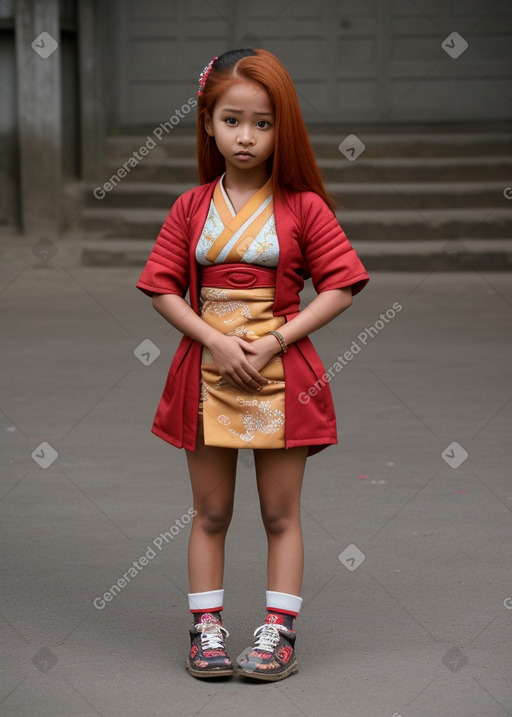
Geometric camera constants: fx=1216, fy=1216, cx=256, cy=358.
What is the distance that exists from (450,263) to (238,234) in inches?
318

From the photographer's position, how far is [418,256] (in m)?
10.9

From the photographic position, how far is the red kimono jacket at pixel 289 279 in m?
3.09

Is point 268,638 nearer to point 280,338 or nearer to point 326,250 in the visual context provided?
point 280,338

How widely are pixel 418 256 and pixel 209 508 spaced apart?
8.01 metres

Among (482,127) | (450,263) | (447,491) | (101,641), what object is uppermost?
(482,127)

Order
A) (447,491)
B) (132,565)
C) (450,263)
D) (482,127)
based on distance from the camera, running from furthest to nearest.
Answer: (482,127)
(450,263)
(447,491)
(132,565)

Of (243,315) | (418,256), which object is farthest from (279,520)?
(418,256)

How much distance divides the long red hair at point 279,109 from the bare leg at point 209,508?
2.29ft

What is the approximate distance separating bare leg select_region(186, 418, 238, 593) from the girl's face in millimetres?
732

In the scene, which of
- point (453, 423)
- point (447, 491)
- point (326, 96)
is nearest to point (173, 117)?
point (326, 96)

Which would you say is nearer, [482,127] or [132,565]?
[132,565]

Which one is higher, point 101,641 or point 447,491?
point 447,491

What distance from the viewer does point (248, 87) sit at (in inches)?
119

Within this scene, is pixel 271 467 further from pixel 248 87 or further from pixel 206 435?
pixel 248 87
